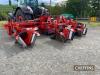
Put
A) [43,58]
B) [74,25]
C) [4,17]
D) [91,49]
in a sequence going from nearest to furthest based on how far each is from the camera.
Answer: [43,58], [91,49], [74,25], [4,17]

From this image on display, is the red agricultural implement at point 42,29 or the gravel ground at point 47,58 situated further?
the red agricultural implement at point 42,29

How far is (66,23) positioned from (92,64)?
16.4ft

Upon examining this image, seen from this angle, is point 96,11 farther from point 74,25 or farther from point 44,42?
point 44,42

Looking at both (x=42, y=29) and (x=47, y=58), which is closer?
(x=47, y=58)

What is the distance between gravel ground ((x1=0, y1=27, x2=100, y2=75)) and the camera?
5590 mm

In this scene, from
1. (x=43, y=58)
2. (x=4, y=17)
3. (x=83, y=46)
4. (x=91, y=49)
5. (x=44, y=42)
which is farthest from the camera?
(x=4, y=17)

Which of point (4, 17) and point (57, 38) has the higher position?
point (57, 38)

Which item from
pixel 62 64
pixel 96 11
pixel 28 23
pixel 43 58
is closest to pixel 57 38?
pixel 28 23

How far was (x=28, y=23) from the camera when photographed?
10.4 m

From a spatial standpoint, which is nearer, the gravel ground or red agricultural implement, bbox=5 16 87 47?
the gravel ground

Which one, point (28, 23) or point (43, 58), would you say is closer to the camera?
point (43, 58)

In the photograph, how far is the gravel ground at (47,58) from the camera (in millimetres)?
5590

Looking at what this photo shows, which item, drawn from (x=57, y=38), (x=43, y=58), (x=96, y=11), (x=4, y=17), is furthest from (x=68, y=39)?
(x=96, y=11)

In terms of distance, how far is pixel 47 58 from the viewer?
6738 millimetres
